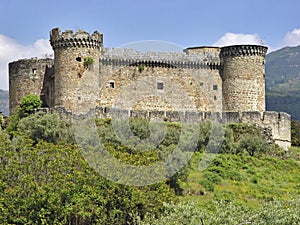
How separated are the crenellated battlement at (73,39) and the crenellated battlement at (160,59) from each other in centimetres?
169

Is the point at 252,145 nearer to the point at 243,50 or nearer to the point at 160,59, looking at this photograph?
the point at 243,50

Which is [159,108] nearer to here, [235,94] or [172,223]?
[235,94]

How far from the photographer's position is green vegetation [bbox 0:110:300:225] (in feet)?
74.9

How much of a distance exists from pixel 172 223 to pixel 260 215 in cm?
278

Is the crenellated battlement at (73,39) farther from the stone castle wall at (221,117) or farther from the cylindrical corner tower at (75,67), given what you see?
the stone castle wall at (221,117)

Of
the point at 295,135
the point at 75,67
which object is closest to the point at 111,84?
the point at 75,67

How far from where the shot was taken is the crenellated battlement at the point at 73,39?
A: 38969mm

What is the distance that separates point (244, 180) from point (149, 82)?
1185 cm

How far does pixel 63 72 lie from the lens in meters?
38.8

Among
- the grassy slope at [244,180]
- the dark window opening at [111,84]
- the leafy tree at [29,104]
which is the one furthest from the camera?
the dark window opening at [111,84]

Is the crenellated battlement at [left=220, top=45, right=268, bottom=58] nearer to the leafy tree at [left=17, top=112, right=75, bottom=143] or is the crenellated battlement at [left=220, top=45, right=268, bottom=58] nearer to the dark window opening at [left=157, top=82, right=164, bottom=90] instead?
the dark window opening at [left=157, top=82, right=164, bottom=90]

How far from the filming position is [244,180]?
3228 cm

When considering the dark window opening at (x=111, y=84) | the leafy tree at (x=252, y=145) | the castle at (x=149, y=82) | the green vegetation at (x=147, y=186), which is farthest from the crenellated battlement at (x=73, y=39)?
the leafy tree at (x=252, y=145)

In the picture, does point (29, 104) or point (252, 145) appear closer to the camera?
point (252, 145)
